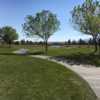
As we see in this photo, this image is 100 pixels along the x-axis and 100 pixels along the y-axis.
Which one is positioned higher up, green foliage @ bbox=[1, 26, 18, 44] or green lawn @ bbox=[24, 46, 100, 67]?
green foliage @ bbox=[1, 26, 18, 44]

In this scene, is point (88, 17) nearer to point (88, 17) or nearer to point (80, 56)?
point (88, 17)

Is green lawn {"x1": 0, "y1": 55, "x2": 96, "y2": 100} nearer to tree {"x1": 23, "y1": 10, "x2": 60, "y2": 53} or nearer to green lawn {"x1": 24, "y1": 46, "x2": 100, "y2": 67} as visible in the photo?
green lawn {"x1": 24, "y1": 46, "x2": 100, "y2": 67}

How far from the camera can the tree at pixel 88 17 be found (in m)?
24.7

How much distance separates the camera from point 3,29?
66562 mm

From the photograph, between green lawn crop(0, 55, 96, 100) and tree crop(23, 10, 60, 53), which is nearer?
green lawn crop(0, 55, 96, 100)

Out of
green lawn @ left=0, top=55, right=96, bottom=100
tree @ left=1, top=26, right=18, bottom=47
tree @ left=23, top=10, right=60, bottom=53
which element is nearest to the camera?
green lawn @ left=0, top=55, right=96, bottom=100

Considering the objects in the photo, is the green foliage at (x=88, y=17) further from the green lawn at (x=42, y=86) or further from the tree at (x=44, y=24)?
the green lawn at (x=42, y=86)

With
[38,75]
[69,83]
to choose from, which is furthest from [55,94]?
[38,75]

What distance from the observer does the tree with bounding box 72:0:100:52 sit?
80.9 feet

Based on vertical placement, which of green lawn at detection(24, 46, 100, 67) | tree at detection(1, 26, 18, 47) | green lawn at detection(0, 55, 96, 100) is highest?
tree at detection(1, 26, 18, 47)

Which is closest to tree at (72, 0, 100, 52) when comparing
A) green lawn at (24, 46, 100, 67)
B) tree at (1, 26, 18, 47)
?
green lawn at (24, 46, 100, 67)

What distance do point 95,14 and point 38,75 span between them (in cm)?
1635

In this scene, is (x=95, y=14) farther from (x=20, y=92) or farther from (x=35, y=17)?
(x=20, y=92)

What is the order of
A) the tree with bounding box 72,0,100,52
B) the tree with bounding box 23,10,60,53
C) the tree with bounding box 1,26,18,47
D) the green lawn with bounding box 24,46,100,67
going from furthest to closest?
the tree with bounding box 1,26,18,47
the tree with bounding box 23,10,60,53
the tree with bounding box 72,0,100,52
the green lawn with bounding box 24,46,100,67
